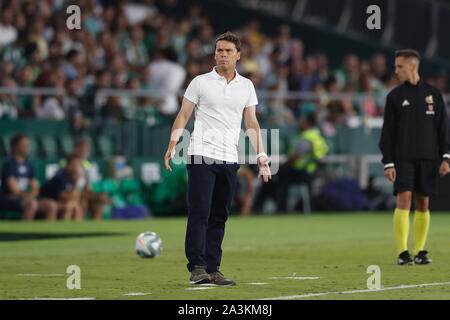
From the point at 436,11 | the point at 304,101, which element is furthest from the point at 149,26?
the point at 436,11

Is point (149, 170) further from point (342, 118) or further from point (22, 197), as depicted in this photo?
point (342, 118)

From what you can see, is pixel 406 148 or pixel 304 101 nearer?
pixel 406 148

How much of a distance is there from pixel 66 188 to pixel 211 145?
1199cm

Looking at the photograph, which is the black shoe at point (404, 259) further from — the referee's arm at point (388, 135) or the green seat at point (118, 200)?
the green seat at point (118, 200)

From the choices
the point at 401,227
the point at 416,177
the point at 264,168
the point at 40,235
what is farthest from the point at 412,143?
the point at 40,235

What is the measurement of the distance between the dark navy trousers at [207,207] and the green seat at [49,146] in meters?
12.8

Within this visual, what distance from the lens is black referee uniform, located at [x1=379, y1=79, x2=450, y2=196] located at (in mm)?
15125

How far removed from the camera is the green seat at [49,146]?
24594 mm

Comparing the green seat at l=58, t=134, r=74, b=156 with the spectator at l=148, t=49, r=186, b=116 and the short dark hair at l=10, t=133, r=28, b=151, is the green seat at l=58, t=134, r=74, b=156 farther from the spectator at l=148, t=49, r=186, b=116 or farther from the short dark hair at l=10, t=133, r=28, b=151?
the spectator at l=148, t=49, r=186, b=116

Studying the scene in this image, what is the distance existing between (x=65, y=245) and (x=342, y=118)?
12440 mm

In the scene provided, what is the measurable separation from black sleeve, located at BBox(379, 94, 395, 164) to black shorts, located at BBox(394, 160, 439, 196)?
0.58ft

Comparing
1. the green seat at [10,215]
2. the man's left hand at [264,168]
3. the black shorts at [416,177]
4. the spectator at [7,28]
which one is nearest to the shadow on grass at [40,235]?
the green seat at [10,215]

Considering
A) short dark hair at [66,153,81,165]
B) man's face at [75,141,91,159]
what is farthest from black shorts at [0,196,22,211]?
man's face at [75,141,91,159]
